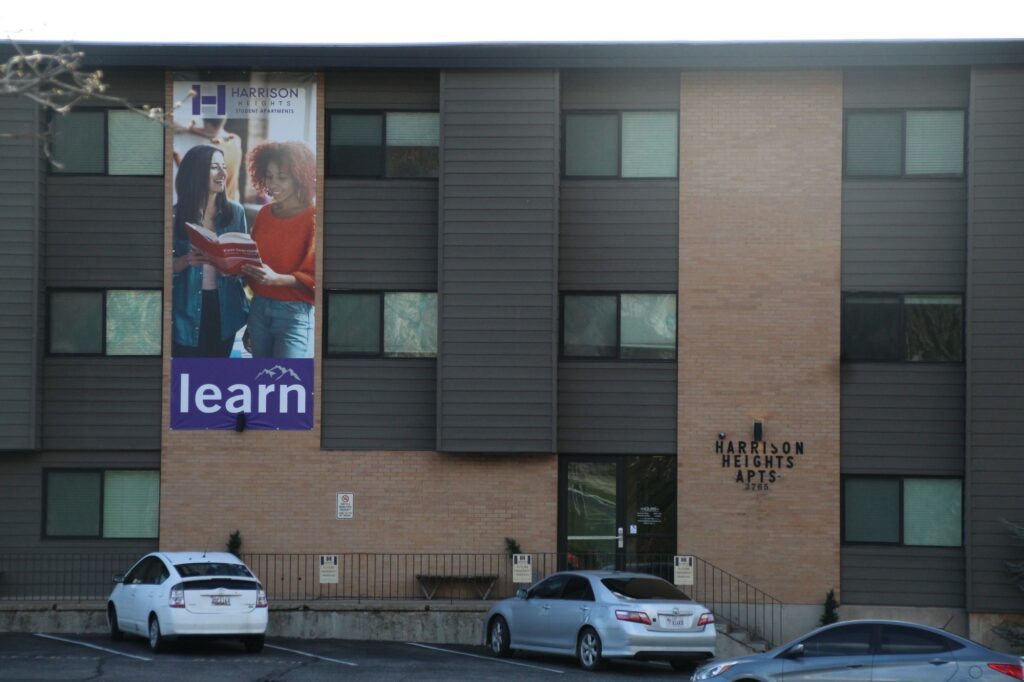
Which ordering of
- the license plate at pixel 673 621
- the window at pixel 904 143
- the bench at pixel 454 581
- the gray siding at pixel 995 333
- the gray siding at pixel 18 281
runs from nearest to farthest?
1. the license plate at pixel 673 621
2. the gray siding at pixel 995 333
3. the gray siding at pixel 18 281
4. the bench at pixel 454 581
5. the window at pixel 904 143

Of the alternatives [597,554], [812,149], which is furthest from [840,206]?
[597,554]

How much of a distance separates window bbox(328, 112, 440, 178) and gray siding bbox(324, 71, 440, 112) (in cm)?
18

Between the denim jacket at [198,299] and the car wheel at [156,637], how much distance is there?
23.9ft

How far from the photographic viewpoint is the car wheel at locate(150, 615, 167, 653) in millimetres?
22966

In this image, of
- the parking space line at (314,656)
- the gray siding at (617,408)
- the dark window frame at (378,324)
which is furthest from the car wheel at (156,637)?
the gray siding at (617,408)

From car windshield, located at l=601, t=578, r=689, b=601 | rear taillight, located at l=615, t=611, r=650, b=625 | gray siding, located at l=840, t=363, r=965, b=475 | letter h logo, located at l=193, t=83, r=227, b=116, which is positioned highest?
letter h logo, located at l=193, t=83, r=227, b=116

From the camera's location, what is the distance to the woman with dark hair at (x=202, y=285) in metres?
29.0

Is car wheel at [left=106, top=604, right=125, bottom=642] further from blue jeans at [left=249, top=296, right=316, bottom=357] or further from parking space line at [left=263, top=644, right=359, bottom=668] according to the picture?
blue jeans at [left=249, top=296, right=316, bottom=357]

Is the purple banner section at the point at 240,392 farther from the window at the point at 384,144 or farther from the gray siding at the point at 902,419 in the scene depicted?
the gray siding at the point at 902,419

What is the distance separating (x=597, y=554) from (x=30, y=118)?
13.3 meters

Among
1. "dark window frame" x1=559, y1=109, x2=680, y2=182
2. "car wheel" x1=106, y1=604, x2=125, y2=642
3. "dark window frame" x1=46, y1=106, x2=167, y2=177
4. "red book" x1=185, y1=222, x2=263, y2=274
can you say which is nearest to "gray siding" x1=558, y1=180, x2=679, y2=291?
"dark window frame" x1=559, y1=109, x2=680, y2=182

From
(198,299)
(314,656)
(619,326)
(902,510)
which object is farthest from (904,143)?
(314,656)

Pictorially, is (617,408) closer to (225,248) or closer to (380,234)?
(380,234)

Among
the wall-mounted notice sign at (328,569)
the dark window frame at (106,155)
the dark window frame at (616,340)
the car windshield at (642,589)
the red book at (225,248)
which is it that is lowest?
the wall-mounted notice sign at (328,569)
